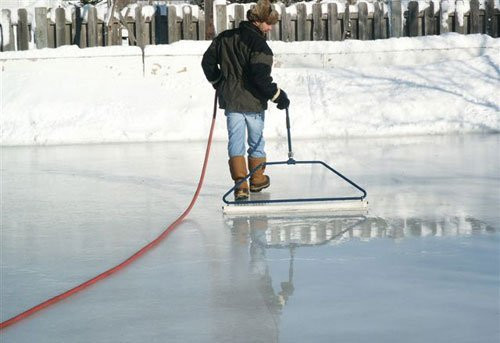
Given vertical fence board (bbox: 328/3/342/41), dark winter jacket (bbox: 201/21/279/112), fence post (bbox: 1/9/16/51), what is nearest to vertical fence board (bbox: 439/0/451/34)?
vertical fence board (bbox: 328/3/342/41)

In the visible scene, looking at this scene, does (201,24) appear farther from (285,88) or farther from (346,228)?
(346,228)

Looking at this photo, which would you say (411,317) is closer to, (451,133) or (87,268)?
(87,268)

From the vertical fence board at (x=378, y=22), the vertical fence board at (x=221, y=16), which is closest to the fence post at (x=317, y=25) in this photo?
the vertical fence board at (x=378, y=22)

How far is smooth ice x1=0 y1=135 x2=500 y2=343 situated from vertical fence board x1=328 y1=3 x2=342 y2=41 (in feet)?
26.1

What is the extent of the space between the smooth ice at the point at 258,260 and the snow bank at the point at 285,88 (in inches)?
174

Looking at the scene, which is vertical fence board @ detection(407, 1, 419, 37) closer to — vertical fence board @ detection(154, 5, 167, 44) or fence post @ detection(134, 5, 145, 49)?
vertical fence board @ detection(154, 5, 167, 44)

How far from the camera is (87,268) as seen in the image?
5277 mm

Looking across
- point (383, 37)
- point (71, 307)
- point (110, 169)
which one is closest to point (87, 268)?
point (71, 307)

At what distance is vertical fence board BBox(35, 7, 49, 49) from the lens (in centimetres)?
1739

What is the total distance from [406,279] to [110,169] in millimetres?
6263

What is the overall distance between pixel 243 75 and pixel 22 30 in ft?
35.5

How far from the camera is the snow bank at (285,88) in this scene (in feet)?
47.2

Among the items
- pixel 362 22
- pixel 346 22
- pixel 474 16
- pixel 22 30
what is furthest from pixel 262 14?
pixel 474 16

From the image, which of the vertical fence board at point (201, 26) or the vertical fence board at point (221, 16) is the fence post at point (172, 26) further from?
the vertical fence board at point (221, 16)
